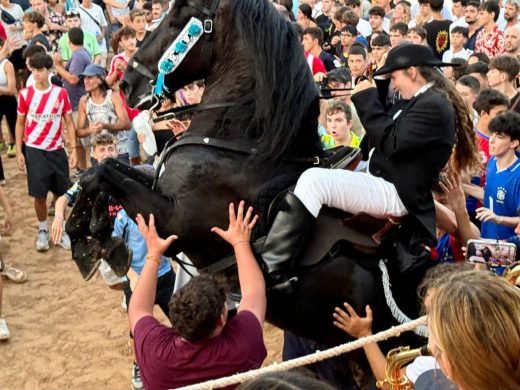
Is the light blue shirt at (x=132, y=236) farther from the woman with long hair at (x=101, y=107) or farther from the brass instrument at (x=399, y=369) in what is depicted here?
the woman with long hair at (x=101, y=107)

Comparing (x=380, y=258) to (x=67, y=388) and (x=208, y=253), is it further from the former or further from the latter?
(x=67, y=388)

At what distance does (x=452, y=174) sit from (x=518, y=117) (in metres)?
0.84

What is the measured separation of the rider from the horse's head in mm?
835

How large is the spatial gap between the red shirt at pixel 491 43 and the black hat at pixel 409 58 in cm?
627

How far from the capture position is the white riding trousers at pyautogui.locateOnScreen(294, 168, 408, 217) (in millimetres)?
3777

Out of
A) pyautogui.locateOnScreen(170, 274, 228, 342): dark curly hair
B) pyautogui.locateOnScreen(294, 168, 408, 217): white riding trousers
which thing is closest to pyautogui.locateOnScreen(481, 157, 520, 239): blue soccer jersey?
pyautogui.locateOnScreen(294, 168, 408, 217): white riding trousers

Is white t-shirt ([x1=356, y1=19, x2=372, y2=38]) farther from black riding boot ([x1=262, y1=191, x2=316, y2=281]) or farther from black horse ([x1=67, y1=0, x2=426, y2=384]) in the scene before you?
black riding boot ([x1=262, y1=191, x2=316, y2=281])

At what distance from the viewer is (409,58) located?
3941 mm

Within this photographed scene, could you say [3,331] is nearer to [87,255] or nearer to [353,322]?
[87,255]

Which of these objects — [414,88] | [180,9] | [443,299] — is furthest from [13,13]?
[443,299]

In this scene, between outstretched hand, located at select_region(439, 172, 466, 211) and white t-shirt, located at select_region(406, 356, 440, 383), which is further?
outstretched hand, located at select_region(439, 172, 466, 211)

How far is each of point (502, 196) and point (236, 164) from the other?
2.17 meters

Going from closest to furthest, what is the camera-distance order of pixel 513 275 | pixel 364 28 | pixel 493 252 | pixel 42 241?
1. pixel 513 275
2. pixel 493 252
3. pixel 42 241
4. pixel 364 28

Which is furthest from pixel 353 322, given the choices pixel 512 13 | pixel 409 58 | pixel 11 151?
pixel 11 151
